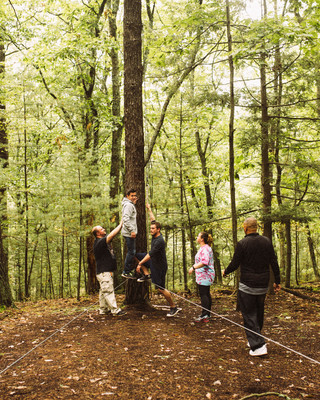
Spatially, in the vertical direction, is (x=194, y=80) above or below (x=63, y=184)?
above

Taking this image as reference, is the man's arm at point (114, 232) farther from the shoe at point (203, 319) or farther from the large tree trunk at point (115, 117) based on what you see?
the large tree trunk at point (115, 117)

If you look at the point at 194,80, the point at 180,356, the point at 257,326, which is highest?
the point at 194,80

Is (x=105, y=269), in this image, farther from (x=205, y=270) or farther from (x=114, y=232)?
(x=205, y=270)

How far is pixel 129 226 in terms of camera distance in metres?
6.23

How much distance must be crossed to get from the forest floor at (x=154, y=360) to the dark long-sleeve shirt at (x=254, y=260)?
1.08 m

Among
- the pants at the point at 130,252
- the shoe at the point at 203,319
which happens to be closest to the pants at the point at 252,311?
the shoe at the point at 203,319

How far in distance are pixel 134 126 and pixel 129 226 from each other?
231 cm

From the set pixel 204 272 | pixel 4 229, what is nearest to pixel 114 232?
pixel 204 272

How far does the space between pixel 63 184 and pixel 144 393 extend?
7.50 m

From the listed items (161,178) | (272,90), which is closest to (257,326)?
(272,90)

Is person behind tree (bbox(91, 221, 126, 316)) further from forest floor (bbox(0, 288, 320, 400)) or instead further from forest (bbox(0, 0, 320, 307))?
forest (bbox(0, 0, 320, 307))

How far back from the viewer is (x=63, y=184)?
966 centimetres

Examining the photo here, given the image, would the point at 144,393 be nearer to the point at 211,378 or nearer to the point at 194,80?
the point at 211,378

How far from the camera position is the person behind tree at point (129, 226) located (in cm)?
624
